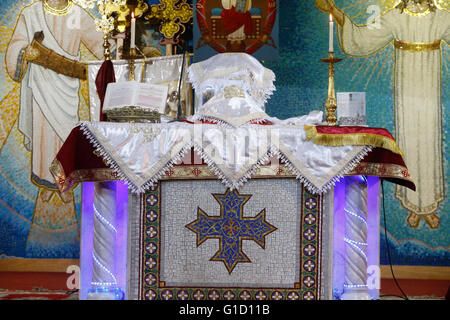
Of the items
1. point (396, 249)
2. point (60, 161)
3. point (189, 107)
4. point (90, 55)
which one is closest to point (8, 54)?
point (90, 55)

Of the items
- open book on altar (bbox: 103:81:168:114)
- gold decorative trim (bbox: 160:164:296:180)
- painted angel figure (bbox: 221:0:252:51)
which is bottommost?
gold decorative trim (bbox: 160:164:296:180)

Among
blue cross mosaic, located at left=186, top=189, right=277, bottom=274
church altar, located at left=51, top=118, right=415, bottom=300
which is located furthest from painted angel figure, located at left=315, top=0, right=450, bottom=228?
blue cross mosaic, located at left=186, top=189, right=277, bottom=274

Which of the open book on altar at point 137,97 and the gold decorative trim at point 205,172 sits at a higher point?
the open book on altar at point 137,97

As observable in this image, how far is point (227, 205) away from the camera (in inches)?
147

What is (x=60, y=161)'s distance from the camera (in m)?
3.61

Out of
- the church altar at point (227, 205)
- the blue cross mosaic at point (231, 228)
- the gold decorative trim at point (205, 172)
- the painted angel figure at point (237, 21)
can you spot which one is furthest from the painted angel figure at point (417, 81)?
the blue cross mosaic at point (231, 228)

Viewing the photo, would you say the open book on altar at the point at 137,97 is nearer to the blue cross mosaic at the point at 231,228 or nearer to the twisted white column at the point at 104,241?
the twisted white column at the point at 104,241

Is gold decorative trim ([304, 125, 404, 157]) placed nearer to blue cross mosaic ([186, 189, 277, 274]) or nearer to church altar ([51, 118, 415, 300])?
church altar ([51, 118, 415, 300])

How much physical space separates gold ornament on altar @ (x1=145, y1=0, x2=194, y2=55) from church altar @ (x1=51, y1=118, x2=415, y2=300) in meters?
1.86

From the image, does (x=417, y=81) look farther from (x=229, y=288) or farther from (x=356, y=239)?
(x=229, y=288)

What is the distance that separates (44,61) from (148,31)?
103cm

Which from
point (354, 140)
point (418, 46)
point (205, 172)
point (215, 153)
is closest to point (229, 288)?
point (205, 172)

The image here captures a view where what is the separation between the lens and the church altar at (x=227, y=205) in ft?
12.1

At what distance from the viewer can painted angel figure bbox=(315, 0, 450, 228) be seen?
17.6ft
